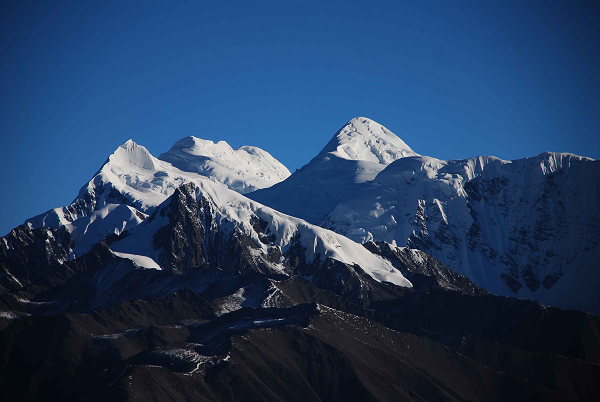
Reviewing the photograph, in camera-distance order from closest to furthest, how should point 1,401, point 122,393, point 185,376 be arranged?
point 122,393
point 185,376
point 1,401

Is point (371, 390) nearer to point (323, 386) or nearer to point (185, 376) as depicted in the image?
point (323, 386)

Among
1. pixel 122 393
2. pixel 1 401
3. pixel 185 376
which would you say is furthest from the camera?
pixel 1 401

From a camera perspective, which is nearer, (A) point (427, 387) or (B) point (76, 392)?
(B) point (76, 392)

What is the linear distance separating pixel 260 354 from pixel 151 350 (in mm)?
23763

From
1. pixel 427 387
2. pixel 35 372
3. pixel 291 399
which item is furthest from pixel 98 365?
pixel 427 387

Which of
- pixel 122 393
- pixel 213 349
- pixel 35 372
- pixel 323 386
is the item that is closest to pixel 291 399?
pixel 323 386

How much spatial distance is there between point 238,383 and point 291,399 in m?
12.1

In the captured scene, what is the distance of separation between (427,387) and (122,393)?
68.8 meters

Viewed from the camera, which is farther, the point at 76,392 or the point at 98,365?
the point at 98,365

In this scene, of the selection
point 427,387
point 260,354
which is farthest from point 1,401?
point 427,387

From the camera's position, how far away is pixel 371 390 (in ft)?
617

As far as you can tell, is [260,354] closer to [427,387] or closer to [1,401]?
[427,387]

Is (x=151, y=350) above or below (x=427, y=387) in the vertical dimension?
above

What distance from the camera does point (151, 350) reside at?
19138 centimetres
